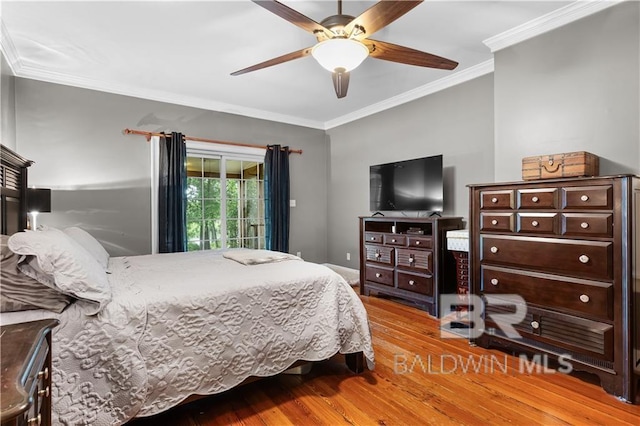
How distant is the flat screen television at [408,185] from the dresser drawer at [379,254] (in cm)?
55

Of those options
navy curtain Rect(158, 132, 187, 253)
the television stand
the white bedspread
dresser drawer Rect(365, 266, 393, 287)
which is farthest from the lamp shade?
dresser drawer Rect(365, 266, 393, 287)

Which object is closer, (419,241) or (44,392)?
(44,392)

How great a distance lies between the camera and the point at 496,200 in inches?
99.1

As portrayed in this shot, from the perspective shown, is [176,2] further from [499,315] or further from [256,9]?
[499,315]

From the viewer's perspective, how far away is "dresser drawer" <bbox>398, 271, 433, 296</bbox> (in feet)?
11.4

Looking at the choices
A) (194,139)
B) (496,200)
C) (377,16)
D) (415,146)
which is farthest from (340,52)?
(194,139)

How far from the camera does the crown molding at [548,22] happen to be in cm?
A: 239

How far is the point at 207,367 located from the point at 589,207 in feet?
8.21

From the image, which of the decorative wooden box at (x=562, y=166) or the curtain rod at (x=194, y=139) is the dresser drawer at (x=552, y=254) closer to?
the decorative wooden box at (x=562, y=166)

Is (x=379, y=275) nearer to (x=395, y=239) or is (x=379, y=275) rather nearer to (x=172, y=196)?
(x=395, y=239)

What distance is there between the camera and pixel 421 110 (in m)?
4.16

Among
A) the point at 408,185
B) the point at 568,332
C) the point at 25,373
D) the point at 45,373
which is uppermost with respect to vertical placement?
the point at 408,185

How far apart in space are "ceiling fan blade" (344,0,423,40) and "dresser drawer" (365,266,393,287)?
8.86 ft

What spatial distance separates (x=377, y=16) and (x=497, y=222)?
1733mm
